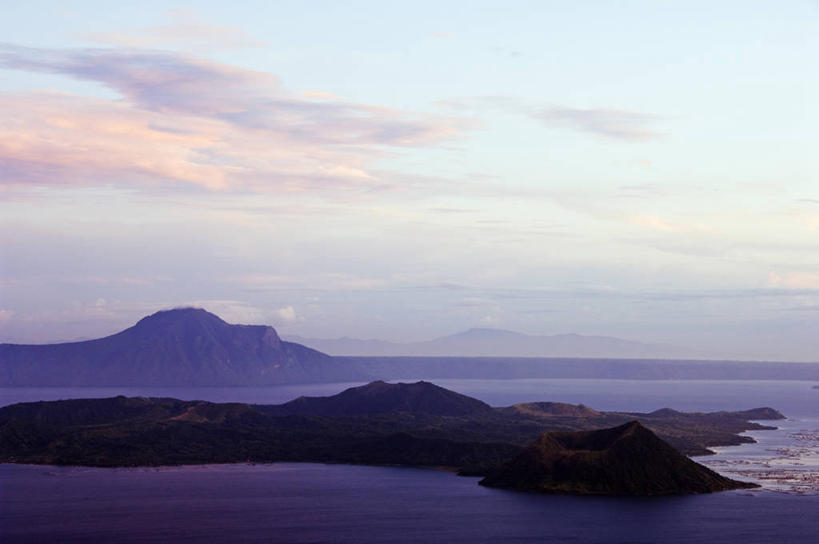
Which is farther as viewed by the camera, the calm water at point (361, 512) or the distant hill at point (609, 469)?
the distant hill at point (609, 469)

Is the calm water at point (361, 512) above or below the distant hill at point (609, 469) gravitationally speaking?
below

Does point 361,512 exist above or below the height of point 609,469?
below

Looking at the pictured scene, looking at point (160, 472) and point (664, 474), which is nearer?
point (664, 474)

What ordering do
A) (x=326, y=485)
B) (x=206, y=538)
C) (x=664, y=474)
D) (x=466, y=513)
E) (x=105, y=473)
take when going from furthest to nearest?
(x=105, y=473)
(x=326, y=485)
(x=664, y=474)
(x=466, y=513)
(x=206, y=538)

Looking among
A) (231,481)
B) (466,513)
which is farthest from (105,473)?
(466,513)

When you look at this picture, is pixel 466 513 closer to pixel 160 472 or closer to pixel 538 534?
pixel 538 534

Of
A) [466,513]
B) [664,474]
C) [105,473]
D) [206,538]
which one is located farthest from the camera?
[105,473]

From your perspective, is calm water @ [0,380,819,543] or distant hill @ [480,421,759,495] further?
distant hill @ [480,421,759,495]

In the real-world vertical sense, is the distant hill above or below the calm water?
above
